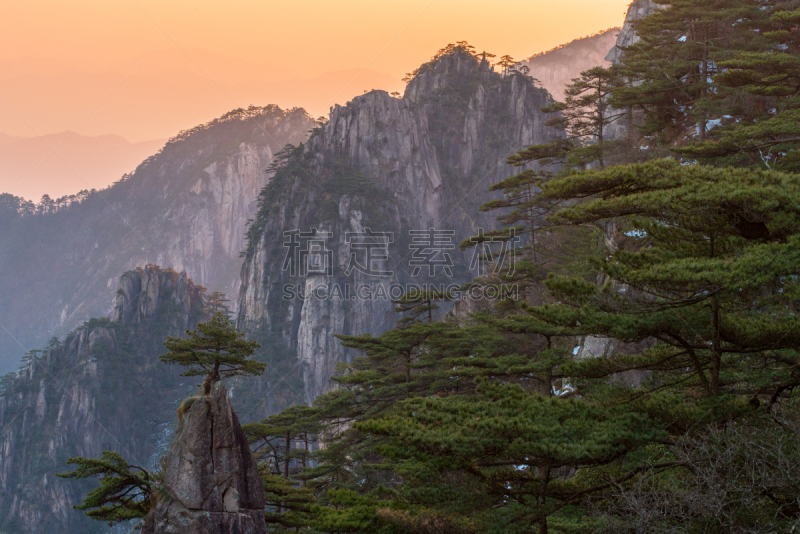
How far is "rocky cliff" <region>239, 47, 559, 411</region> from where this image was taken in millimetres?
65875

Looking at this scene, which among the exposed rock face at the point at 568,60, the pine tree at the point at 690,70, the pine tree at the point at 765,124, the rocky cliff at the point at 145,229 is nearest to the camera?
the pine tree at the point at 765,124

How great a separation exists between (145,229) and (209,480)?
11813 cm

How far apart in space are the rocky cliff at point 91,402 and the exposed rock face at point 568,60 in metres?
84.1

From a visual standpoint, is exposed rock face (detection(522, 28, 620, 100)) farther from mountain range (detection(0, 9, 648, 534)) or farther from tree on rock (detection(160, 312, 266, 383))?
tree on rock (detection(160, 312, 266, 383))

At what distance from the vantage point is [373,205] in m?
69.7

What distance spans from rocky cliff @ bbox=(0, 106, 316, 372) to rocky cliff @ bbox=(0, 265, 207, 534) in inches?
1695

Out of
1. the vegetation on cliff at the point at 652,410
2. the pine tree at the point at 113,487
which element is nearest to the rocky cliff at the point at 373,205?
the pine tree at the point at 113,487

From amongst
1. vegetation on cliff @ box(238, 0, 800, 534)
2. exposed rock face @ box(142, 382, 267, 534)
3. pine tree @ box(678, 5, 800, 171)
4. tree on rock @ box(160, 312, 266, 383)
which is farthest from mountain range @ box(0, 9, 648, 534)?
vegetation on cliff @ box(238, 0, 800, 534)

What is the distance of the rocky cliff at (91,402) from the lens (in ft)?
196

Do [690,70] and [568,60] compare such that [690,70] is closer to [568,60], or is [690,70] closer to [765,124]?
[765,124]

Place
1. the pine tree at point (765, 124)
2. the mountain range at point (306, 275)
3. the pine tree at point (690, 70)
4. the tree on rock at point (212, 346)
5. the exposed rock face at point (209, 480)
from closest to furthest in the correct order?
the pine tree at point (765, 124) < the exposed rock face at point (209, 480) < the tree on rock at point (212, 346) < the pine tree at point (690, 70) < the mountain range at point (306, 275)

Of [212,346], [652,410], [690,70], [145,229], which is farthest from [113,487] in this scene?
[145,229]

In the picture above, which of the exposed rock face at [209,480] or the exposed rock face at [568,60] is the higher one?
the exposed rock face at [568,60]

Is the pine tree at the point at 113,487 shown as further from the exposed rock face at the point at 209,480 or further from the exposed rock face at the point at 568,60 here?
the exposed rock face at the point at 568,60
